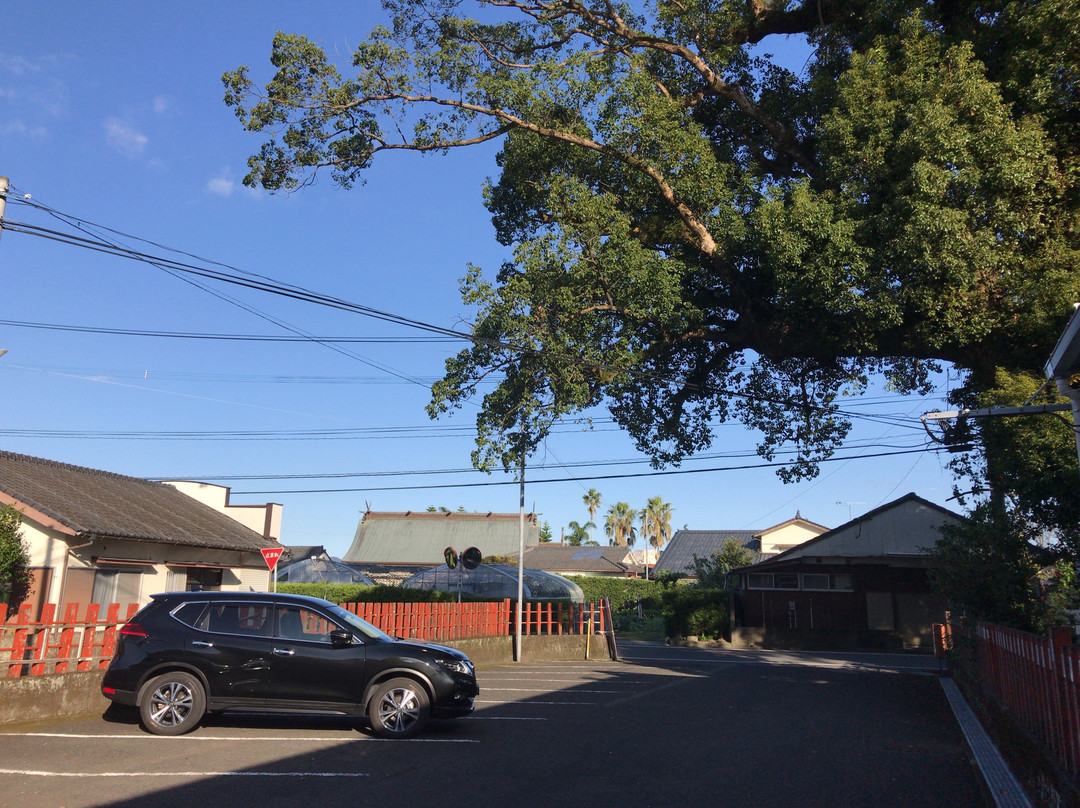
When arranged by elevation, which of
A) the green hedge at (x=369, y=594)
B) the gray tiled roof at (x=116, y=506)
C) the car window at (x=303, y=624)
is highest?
the gray tiled roof at (x=116, y=506)

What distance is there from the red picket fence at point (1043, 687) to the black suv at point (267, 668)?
20.3 ft

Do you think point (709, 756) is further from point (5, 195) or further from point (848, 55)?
point (848, 55)

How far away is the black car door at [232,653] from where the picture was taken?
970cm

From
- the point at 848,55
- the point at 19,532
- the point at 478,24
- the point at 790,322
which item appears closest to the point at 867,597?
the point at 790,322

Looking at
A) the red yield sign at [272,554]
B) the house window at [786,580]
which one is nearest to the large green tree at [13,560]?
the red yield sign at [272,554]

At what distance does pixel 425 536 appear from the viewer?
64625 millimetres

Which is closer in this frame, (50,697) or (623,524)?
(50,697)

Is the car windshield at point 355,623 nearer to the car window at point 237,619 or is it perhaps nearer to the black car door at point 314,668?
the black car door at point 314,668

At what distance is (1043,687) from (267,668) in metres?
8.12

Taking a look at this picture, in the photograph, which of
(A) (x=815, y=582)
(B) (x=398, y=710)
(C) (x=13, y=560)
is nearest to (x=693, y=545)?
(A) (x=815, y=582)

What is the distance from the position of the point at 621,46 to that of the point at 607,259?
684cm

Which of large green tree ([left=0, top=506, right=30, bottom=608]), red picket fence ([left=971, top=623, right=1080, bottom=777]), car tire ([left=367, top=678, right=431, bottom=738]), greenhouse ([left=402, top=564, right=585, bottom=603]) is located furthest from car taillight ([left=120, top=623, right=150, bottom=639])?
Result: greenhouse ([left=402, top=564, right=585, bottom=603])

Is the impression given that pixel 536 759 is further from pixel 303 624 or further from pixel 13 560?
pixel 13 560

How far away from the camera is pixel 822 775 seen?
802 centimetres
